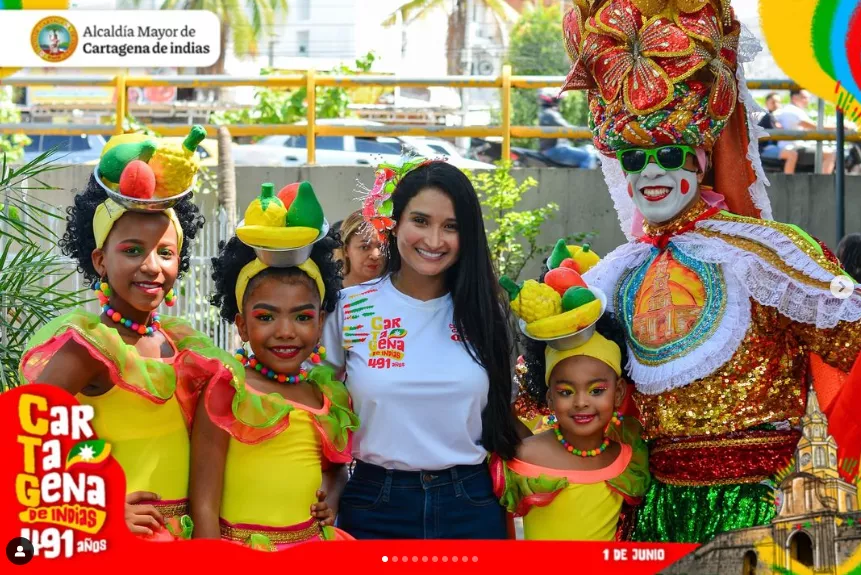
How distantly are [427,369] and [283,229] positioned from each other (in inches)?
23.0

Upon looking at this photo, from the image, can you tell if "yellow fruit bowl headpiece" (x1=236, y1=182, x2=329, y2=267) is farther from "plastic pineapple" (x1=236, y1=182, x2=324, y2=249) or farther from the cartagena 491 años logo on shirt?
the cartagena 491 años logo on shirt

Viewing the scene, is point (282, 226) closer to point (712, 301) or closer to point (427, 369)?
point (427, 369)

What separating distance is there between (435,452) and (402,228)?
0.68 meters

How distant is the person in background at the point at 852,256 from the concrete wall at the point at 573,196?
2.91 meters

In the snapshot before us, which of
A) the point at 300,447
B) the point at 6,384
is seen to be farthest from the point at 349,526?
the point at 6,384

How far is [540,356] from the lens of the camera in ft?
13.0

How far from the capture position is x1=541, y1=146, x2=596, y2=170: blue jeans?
14625 millimetres

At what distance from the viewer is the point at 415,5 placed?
26781mm

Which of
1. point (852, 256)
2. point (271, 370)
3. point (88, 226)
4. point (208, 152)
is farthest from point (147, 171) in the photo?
point (208, 152)

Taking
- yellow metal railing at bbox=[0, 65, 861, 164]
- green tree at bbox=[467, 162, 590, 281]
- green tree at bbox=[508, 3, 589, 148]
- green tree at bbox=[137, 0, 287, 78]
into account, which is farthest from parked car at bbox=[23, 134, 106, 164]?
green tree at bbox=[137, 0, 287, 78]

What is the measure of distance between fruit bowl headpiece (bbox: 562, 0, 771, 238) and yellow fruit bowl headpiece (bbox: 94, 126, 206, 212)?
1.27 metres

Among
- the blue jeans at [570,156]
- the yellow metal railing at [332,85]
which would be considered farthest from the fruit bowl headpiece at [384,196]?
the blue jeans at [570,156]

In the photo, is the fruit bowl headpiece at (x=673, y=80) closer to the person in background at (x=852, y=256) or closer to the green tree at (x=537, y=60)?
the person in background at (x=852, y=256)

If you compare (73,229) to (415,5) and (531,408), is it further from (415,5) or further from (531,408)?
(415,5)
